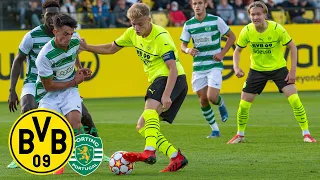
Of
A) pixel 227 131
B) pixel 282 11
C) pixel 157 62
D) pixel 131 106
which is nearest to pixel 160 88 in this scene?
pixel 157 62

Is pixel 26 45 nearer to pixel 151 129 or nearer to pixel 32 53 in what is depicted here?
pixel 32 53

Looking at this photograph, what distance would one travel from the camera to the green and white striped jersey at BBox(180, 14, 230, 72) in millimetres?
15383

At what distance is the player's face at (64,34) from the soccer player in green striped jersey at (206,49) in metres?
5.06

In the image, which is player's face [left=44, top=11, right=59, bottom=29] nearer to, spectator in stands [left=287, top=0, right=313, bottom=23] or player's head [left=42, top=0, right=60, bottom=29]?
player's head [left=42, top=0, right=60, bottom=29]

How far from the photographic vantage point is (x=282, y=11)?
25.6 metres

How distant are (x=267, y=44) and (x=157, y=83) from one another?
3.42 meters

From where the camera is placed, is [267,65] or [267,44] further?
[267,65]

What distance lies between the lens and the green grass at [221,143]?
10.6 metres

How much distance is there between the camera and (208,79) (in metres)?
15.5

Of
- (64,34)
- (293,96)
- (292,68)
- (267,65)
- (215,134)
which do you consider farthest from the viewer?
(215,134)

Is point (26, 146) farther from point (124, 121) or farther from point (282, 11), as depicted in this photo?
point (282, 11)

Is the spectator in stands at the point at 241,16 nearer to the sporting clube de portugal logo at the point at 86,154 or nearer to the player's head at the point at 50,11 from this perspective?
the player's head at the point at 50,11

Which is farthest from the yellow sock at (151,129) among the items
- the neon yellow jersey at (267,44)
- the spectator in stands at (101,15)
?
the spectator in stands at (101,15)

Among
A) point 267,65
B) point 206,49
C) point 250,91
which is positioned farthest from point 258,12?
point 206,49
